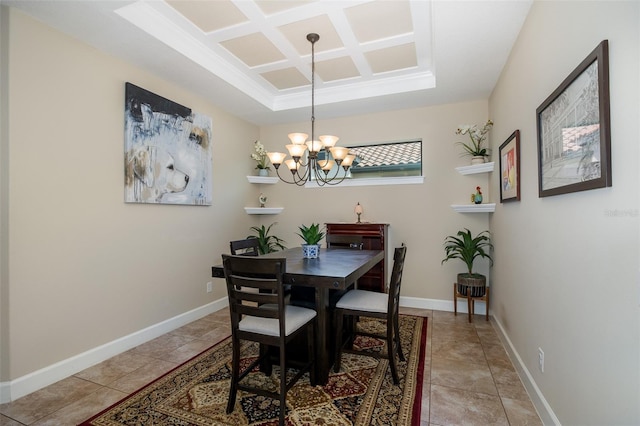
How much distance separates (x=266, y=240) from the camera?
15.4 feet

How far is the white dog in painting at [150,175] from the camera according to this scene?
292 centimetres

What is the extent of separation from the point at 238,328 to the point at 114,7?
2398 millimetres

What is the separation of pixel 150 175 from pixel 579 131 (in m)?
3.35

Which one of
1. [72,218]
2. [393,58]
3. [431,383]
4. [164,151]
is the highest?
[393,58]

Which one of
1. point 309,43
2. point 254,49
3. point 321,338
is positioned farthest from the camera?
point 254,49

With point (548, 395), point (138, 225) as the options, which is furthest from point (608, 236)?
point (138, 225)

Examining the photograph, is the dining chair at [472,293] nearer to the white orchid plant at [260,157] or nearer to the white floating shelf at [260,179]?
the white floating shelf at [260,179]

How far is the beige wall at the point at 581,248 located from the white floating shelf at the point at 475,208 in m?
1.03

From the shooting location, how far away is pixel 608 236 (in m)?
1.21

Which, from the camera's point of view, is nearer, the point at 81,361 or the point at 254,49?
the point at 81,361

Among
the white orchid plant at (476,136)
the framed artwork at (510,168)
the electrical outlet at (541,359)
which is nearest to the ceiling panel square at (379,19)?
the framed artwork at (510,168)

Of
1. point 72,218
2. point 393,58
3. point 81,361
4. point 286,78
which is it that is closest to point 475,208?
point 393,58

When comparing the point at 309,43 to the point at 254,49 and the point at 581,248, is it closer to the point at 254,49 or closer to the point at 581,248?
the point at 254,49

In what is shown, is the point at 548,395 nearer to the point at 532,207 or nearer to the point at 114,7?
the point at 532,207
